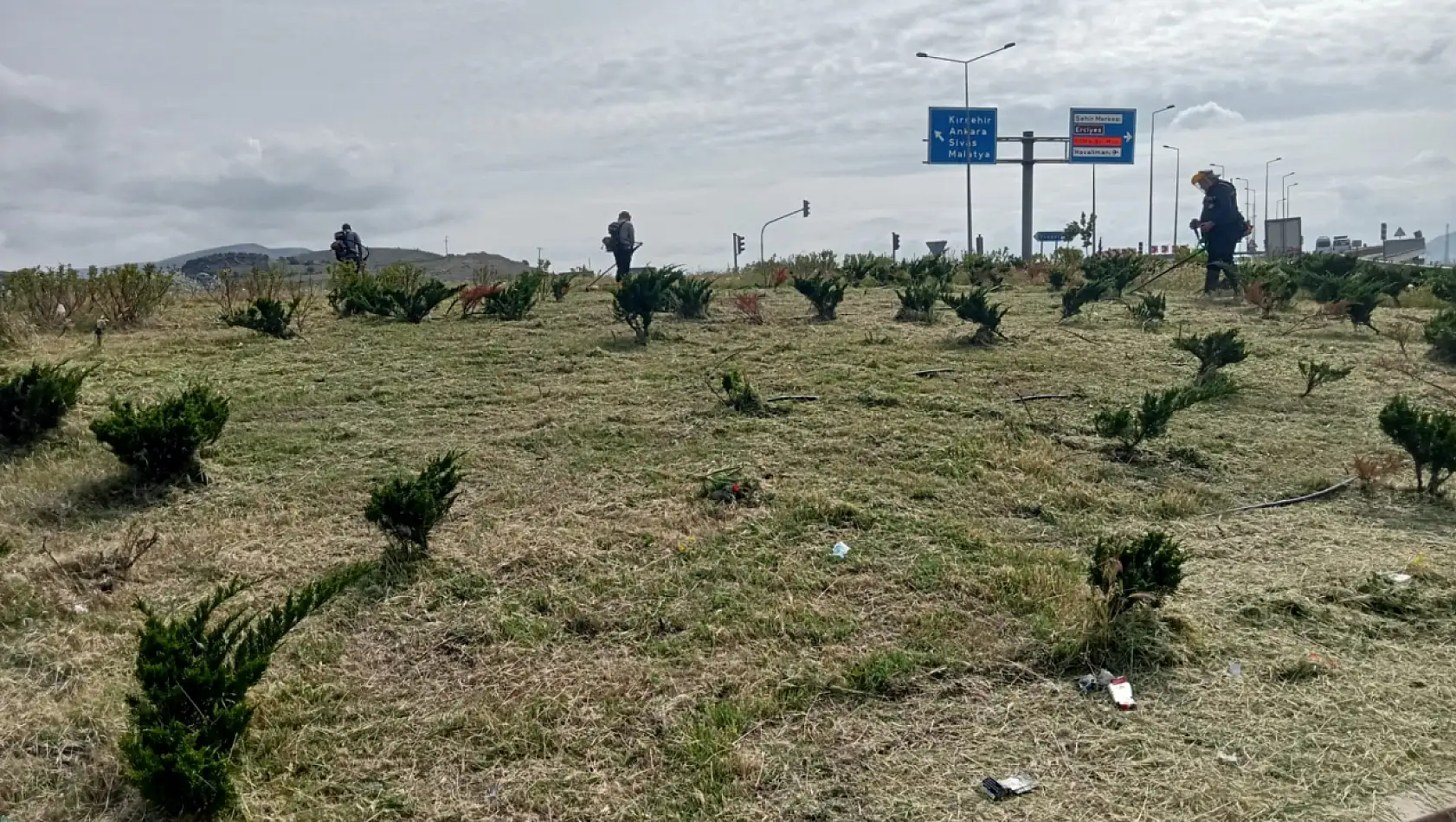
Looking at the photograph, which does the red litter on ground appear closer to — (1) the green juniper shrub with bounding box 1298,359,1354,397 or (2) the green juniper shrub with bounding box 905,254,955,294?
(1) the green juniper shrub with bounding box 1298,359,1354,397

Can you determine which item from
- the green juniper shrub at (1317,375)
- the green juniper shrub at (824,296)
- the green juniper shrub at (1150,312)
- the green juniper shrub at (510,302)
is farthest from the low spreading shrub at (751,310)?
the green juniper shrub at (1317,375)

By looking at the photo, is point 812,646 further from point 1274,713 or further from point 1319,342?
point 1319,342

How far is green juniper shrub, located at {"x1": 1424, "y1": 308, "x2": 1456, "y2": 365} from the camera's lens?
8.62 meters

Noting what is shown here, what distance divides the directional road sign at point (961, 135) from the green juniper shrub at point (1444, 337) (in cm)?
2721

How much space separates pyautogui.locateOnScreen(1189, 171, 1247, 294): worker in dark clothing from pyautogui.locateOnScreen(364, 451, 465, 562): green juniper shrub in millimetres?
11716

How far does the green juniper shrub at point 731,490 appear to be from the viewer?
4824 millimetres

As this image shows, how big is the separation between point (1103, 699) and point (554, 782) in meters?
1.80

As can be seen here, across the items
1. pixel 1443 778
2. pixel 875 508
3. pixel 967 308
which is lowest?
pixel 1443 778

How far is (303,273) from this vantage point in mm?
13172

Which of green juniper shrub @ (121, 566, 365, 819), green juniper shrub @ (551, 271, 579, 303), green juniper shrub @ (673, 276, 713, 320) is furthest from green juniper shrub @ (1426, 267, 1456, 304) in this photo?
green juniper shrub @ (121, 566, 365, 819)

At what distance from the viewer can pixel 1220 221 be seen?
508 inches

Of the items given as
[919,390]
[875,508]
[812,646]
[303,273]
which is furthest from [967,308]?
[303,273]

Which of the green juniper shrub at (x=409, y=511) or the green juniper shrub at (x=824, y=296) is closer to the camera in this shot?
the green juniper shrub at (x=409, y=511)

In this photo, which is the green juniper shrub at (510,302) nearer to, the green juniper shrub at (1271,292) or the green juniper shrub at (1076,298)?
the green juniper shrub at (1076,298)
